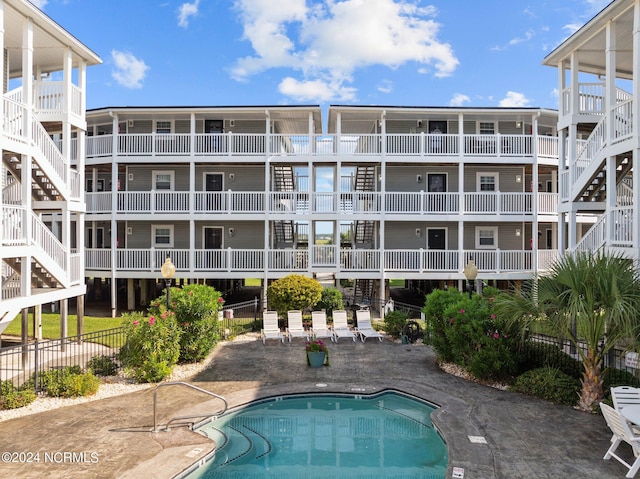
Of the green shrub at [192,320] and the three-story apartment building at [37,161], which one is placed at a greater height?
the three-story apartment building at [37,161]

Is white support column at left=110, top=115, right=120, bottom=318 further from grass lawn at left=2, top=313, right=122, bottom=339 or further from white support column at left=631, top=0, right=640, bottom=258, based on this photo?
white support column at left=631, top=0, right=640, bottom=258

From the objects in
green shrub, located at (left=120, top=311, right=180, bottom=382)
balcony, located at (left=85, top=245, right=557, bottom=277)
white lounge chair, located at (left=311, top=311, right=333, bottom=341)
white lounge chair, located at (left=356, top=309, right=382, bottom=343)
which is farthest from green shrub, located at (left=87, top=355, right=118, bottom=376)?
balcony, located at (left=85, top=245, right=557, bottom=277)

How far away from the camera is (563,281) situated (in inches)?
365

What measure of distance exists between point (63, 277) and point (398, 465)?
12.1 m

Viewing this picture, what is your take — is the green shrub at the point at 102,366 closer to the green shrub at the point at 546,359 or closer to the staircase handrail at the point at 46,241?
the staircase handrail at the point at 46,241

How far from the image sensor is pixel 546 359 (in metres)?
11.5

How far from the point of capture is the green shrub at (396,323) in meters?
16.9

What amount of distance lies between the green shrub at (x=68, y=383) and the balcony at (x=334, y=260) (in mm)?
10784

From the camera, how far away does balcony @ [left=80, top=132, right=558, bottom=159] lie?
872 inches

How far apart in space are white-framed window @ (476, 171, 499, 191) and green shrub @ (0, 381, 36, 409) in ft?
70.4

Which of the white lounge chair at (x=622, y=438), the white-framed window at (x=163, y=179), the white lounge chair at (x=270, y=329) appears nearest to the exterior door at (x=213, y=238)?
the white-framed window at (x=163, y=179)

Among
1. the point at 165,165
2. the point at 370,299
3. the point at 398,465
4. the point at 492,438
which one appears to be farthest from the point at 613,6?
the point at 165,165

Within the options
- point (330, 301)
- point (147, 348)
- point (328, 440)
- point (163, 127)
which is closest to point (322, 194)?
point (330, 301)

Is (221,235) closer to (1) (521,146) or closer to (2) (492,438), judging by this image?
(1) (521,146)
